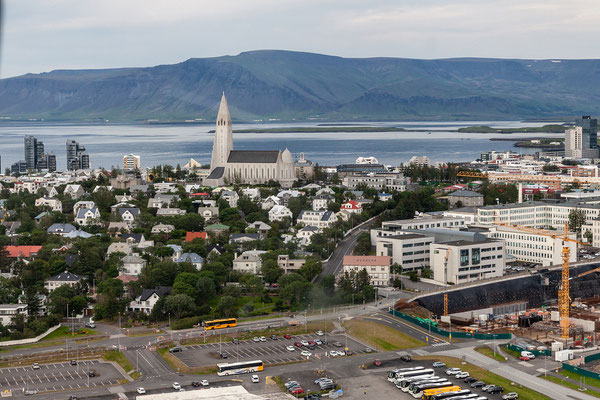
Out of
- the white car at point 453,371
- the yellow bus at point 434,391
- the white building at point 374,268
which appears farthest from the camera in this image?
the white building at point 374,268

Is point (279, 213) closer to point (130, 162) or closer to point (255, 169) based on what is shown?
point (255, 169)

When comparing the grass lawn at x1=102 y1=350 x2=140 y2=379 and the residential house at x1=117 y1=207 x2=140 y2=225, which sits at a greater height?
the residential house at x1=117 y1=207 x2=140 y2=225

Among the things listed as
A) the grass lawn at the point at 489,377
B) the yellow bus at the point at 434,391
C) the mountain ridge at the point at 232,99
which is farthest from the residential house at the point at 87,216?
the mountain ridge at the point at 232,99

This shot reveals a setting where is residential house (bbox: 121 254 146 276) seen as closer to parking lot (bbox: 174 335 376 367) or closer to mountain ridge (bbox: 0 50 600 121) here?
parking lot (bbox: 174 335 376 367)

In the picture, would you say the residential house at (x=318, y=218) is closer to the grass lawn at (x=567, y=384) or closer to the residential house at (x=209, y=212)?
the residential house at (x=209, y=212)

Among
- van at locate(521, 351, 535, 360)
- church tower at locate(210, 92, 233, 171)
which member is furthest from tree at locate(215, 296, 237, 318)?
church tower at locate(210, 92, 233, 171)
